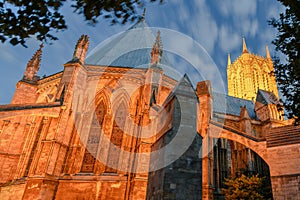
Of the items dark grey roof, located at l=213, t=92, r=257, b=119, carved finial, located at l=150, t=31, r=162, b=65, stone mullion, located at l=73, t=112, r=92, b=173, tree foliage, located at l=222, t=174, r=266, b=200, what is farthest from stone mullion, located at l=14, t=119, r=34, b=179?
dark grey roof, located at l=213, t=92, r=257, b=119

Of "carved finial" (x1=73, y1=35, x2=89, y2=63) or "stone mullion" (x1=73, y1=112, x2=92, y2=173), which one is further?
"carved finial" (x1=73, y1=35, x2=89, y2=63)

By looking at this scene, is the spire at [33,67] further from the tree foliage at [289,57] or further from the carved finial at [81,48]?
the tree foliage at [289,57]

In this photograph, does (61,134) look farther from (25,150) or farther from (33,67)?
(33,67)

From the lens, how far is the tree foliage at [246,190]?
44.8ft

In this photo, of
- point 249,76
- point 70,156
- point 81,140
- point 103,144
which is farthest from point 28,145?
point 249,76

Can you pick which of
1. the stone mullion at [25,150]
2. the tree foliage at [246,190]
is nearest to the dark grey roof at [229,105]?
the tree foliage at [246,190]

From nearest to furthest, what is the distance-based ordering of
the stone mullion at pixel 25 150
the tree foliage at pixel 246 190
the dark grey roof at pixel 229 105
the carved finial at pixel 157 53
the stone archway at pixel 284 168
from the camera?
the stone archway at pixel 284 168
the stone mullion at pixel 25 150
the tree foliage at pixel 246 190
the carved finial at pixel 157 53
the dark grey roof at pixel 229 105

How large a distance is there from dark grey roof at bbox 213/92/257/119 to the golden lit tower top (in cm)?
1499

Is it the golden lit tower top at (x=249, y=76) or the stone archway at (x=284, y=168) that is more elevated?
the golden lit tower top at (x=249, y=76)

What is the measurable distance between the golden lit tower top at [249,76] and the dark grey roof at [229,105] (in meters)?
15.0

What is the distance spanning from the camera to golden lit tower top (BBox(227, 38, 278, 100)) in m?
46.4

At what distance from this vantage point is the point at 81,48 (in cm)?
1533

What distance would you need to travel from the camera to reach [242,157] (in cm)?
1956

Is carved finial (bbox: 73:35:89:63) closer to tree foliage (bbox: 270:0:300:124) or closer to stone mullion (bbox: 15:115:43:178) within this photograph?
stone mullion (bbox: 15:115:43:178)
